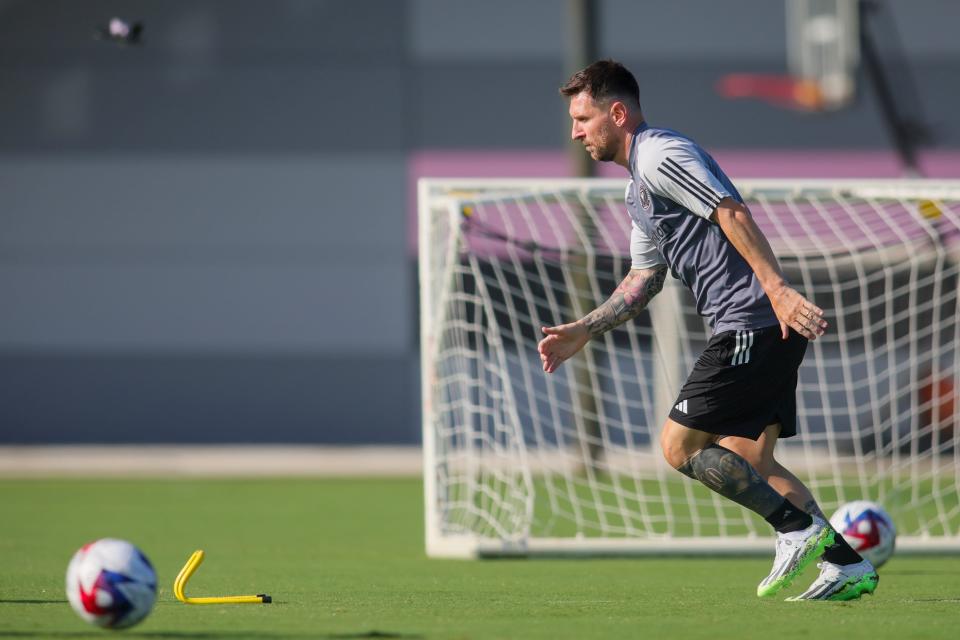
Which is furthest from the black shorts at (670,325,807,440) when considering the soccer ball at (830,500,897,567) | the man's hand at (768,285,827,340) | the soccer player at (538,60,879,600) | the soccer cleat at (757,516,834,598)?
the soccer ball at (830,500,897,567)

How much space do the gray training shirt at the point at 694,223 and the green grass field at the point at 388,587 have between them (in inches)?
43.3

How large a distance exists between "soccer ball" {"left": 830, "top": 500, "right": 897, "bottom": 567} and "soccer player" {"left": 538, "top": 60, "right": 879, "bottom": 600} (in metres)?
1.27

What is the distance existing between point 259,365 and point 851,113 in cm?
903

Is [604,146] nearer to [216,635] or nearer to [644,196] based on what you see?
[644,196]

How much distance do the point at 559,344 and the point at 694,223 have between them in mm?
674

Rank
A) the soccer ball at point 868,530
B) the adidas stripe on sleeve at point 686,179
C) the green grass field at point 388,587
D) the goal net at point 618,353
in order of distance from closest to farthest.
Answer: the green grass field at point 388,587 → the adidas stripe on sleeve at point 686,179 → the soccer ball at point 868,530 → the goal net at point 618,353

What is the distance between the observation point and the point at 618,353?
12094 mm

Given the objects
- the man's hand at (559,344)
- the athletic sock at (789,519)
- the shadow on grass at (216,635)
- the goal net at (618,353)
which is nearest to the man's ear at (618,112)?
the man's hand at (559,344)

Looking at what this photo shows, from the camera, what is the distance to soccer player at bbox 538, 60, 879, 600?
17.1ft

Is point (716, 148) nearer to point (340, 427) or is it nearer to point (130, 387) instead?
point (340, 427)

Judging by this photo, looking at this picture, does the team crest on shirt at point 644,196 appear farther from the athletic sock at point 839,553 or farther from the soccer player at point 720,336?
the athletic sock at point 839,553

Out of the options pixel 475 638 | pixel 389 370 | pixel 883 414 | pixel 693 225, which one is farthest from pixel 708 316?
pixel 389 370

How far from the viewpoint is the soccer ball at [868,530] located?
6727 millimetres

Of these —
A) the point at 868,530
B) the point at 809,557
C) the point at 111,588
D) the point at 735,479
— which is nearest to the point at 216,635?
the point at 111,588
